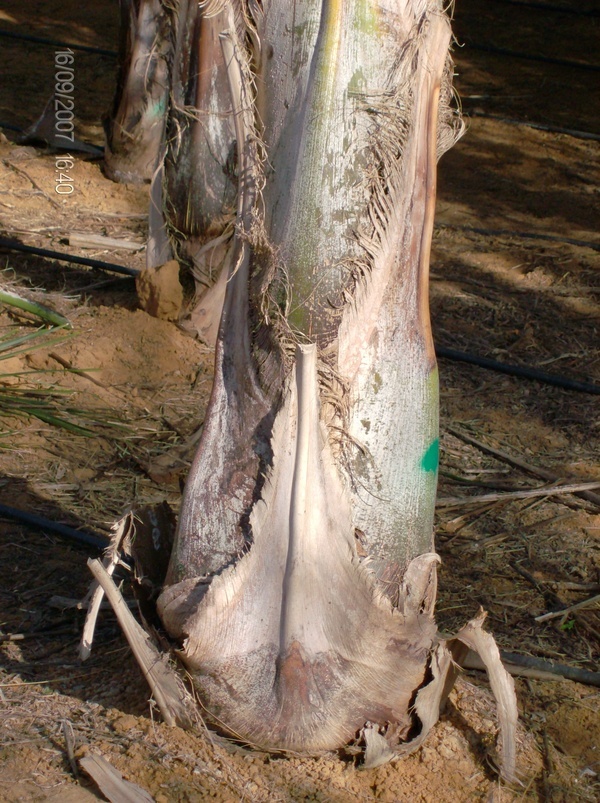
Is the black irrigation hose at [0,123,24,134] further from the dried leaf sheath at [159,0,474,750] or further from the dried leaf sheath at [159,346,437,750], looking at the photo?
the dried leaf sheath at [159,346,437,750]

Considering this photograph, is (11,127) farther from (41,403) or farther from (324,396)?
(324,396)

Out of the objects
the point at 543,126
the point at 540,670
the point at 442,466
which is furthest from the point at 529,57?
the point at 540,670

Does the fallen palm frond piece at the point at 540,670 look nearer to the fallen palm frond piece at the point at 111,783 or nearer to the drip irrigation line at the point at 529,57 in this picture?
the fallen palm frond piece at the point at 111,783

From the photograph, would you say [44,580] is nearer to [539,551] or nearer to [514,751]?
[514,751]

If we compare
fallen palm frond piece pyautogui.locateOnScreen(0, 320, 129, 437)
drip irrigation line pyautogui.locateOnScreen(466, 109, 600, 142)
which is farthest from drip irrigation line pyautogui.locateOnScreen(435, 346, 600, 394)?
drip irrigation line pyautogui.locateOnScreen(466, 109, 600, 142)

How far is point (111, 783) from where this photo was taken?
1745mm

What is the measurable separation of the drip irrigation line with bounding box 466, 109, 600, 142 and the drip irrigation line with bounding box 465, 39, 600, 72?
3.97 ft

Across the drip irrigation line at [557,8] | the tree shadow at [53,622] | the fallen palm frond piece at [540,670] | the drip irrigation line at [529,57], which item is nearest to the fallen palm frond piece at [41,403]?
the tree shadow at [53,622]

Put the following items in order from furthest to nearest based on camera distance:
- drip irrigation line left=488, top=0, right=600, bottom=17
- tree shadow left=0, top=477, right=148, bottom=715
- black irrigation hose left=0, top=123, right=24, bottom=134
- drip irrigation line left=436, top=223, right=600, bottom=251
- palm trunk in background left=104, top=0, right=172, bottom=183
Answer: drip irrigation line left=488, top=0, right=600, bottom=17 < black irrigation hose left=0, top=123, right=24, bottom=134 < drip irrigation line left=436, top=223, right=600, bottom=251 < palm trunk in background left=104, top=0, right=172, bottom=183 < tree shadow left=0, top=477, right=148, bottom=715

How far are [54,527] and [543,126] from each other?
625 centimetres

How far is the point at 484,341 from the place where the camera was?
14.6 feet

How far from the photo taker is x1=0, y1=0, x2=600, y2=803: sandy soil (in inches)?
73.1

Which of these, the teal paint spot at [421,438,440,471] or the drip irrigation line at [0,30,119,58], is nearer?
the teal paint spot at [421,438,440,471]

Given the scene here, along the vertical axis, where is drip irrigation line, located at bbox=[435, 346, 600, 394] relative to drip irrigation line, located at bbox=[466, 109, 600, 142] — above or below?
below
